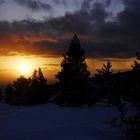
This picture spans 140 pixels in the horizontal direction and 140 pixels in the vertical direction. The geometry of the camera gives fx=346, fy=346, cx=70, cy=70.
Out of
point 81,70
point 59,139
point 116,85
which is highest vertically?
point 81,70

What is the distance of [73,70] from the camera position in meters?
42.0

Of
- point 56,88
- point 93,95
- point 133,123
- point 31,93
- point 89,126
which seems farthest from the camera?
point 56,88

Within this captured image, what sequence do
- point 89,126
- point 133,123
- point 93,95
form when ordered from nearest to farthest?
1. point 133,123
2. point 89,126
3. point 93,95

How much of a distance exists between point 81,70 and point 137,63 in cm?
2401

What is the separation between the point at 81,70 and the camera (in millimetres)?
42156

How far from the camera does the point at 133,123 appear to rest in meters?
16.2

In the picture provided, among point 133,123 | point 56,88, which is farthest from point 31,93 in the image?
point 133,123

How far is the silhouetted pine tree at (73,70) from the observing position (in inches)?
1617

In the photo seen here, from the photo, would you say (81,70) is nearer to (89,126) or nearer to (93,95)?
(93,95)

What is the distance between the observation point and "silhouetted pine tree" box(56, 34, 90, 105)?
41062 millimetres

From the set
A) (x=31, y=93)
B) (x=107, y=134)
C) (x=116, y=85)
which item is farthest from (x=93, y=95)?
(x=107, y=134)

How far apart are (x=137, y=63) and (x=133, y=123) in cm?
357

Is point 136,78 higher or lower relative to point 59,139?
higher

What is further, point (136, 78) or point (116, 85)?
point (116, 85)
